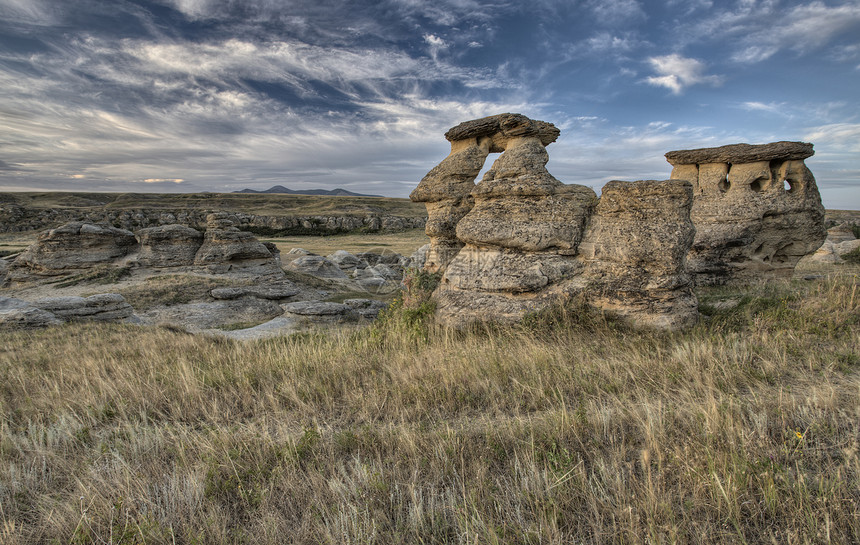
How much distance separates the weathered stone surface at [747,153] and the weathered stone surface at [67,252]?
28.8 meters

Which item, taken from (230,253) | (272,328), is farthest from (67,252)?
(272,328)

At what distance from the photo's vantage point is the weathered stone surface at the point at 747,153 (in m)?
13.4

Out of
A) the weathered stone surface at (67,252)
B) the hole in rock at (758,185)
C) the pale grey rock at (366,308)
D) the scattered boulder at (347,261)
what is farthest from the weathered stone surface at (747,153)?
the weathered stone surface at (67,252)

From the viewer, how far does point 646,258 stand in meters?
6.93

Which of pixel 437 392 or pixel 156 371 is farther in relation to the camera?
pixel 156 371

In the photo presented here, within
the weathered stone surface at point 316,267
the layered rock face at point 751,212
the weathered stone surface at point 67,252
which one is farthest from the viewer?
the weathered stone surface at point 316,267

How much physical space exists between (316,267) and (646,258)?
23022 millimetres

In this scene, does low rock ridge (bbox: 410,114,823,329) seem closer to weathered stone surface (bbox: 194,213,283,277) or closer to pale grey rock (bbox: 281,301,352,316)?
pale grey rock (bbox: 281,301,352,316)

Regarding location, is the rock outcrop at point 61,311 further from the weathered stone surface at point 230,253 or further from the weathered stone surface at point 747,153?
the weathered stone surface at point 747,153

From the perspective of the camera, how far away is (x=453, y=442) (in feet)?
10.2

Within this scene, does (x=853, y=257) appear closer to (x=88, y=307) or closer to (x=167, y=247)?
(x=88, y=307)

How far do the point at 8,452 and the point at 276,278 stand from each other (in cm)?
1947

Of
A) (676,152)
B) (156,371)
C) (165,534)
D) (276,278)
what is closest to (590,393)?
(165,534)

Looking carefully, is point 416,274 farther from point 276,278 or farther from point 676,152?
point 276,278
